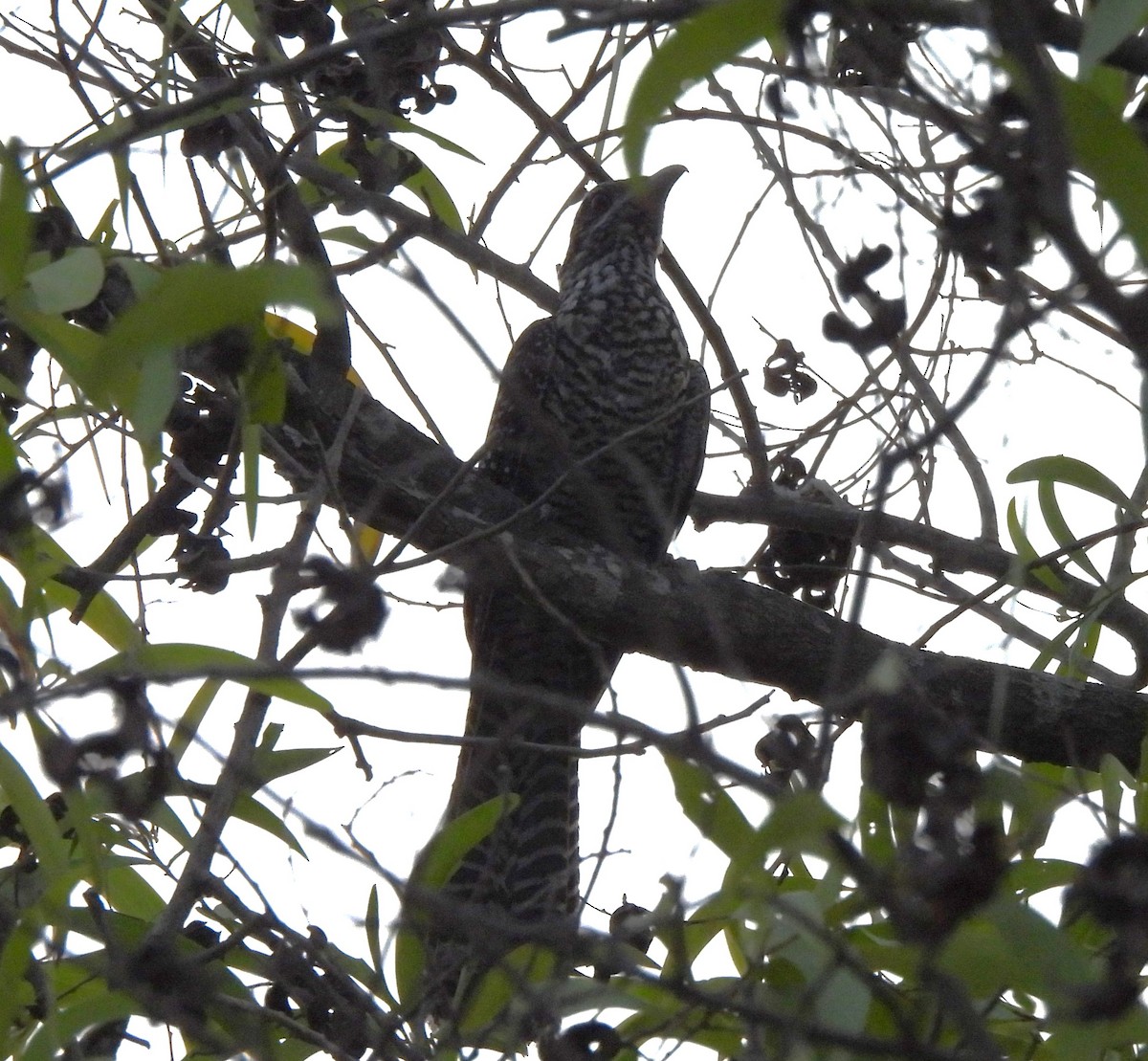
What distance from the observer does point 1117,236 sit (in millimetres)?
1303

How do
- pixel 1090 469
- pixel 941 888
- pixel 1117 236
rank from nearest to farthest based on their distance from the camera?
pixel 941 888, pixel 1117 236, pixel 1090 469

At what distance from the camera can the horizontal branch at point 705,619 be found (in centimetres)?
286

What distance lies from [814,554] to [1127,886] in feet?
7.63

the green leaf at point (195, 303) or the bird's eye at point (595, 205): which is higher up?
the bird's eye at point (595, 205)

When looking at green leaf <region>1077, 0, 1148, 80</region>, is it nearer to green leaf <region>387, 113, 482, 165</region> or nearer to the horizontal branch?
green leaf <region>387, 113, 482, 165</region>

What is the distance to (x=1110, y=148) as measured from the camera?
1149 millimetres

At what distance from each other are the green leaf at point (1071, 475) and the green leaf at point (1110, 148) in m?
1.41

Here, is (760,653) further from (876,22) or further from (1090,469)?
(876,22)

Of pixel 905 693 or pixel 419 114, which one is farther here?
pixel 419 114

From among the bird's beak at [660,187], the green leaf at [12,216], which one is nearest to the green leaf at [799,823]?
the green leaf at [12,216]

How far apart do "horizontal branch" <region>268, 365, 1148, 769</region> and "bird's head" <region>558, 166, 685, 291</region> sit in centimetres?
150

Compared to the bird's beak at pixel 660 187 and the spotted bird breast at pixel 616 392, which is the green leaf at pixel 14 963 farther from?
the bird's beak at pixel 660 187

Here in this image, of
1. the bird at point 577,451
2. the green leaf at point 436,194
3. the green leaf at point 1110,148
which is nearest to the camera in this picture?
the green leaf at point 1110,148

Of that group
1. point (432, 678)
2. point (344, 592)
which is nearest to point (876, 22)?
point (344, 592)
